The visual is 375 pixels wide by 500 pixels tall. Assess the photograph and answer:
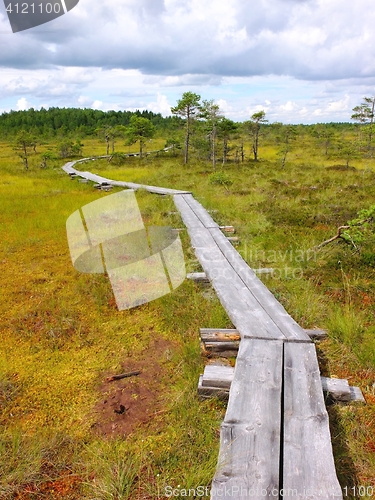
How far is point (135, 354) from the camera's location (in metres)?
4.05

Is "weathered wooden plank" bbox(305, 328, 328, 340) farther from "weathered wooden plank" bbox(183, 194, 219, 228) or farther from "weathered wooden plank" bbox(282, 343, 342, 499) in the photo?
"weathered wooden plank" bbox(183, 194, 219, 228)

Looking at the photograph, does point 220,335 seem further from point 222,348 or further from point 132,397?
point 132,397

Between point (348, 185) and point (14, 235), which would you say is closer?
point (14, 235)

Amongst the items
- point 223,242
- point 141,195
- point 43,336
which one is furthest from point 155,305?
point 141,195

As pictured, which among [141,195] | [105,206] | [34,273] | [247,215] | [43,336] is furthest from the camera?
[141,195]

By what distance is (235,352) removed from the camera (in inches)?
146

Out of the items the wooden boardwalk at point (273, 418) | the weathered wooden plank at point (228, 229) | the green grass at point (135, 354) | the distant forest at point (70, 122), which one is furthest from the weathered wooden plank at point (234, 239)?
the distant forest at point (70, 122)

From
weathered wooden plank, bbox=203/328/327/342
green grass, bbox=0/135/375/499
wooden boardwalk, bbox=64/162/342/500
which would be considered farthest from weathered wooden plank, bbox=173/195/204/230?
weathered wooden plank, bbox=203/328/327/342

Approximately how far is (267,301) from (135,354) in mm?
1714

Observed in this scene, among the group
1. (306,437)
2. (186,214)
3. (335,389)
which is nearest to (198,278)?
(335,389)

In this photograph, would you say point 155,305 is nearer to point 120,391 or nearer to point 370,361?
point 120,391

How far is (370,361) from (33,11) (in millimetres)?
6078

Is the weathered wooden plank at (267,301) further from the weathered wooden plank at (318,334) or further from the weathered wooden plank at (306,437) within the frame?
the weathered wooden plank at (306,437)

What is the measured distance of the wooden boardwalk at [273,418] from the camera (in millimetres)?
2072
